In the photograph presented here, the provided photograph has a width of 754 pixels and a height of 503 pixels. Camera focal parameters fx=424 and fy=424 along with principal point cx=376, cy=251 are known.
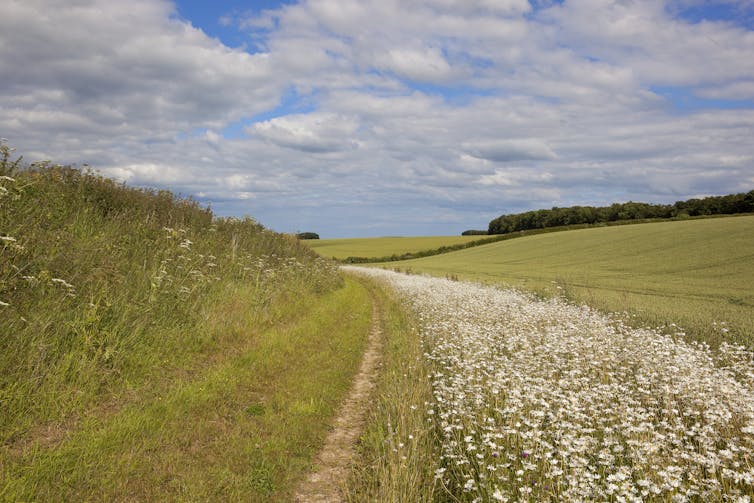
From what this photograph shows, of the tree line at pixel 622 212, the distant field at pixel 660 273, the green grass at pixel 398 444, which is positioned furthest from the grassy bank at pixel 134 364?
the tree line at pixel 622 212

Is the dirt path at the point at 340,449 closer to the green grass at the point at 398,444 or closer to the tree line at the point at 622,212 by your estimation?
the green grass at the point at 398,444

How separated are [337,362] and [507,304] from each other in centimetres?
860

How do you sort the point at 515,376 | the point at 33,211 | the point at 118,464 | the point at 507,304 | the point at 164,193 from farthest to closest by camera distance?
1. the point at 507,304
2. the point at 164,193
3. the point at 33,211
4. the point at 515,376
5. the point at 118,464

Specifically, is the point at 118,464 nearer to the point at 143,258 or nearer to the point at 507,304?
the point at 143,258

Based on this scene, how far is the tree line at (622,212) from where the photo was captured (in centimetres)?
6275

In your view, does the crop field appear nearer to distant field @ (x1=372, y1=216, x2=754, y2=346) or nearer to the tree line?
distant field @ (x1=372, y1=216, x2=754, y2=346)

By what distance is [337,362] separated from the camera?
33.1 feet

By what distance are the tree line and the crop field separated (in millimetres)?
68154

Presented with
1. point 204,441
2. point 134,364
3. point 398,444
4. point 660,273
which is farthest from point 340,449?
point 660,273

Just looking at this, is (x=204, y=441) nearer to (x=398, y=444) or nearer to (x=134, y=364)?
(x=134, y=364)

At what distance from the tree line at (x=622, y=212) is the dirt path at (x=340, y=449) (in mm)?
72656

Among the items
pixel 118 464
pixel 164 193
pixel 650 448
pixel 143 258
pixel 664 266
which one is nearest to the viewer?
pixel 650 448

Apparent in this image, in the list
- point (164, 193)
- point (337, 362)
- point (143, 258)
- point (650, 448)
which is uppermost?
point (164, 193)

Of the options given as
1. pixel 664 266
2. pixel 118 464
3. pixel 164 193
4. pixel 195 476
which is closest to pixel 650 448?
pixel 195 476
